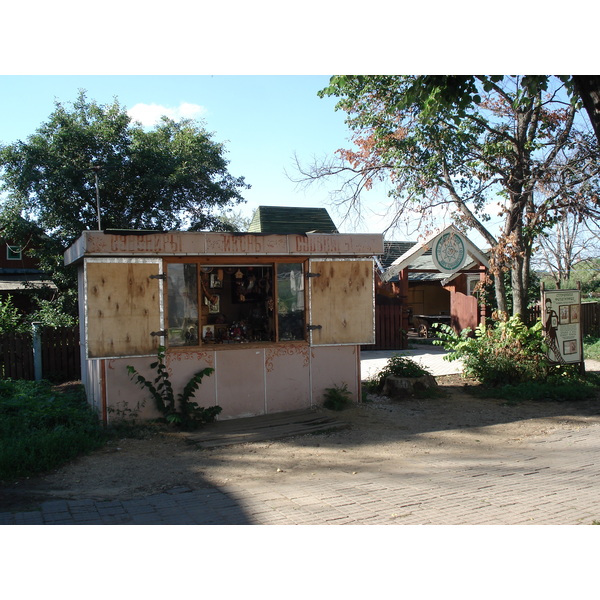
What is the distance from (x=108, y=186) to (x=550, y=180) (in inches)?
448

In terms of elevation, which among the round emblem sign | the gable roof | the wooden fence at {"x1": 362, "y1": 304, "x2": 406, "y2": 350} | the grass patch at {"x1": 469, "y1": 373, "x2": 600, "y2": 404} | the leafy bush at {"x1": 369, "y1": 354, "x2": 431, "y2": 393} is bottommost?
the grass patch at {"x1": 469, "y1": 373, "x2": 600, "y2": 404}

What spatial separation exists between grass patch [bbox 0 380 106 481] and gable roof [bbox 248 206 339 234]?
392 inches

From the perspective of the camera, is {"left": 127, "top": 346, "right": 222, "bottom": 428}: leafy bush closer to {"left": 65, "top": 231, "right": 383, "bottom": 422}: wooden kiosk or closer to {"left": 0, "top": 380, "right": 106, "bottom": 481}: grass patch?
{"left": 65, "top": 231, "right": 383, "bottom": 422}: wooden kiosk

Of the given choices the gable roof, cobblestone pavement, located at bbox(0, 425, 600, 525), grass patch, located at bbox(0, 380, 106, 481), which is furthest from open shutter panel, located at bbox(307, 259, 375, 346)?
the gable roof

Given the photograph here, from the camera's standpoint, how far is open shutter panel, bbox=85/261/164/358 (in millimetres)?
7773

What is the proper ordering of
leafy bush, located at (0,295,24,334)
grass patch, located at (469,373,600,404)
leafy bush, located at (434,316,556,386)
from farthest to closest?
leafy bush, located at (0,295,24,334) < leafy bush, located at (434,316,556,386) < grass patch, located at (469,373,600,404)

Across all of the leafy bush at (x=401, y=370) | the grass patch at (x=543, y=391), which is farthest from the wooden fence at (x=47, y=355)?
the grass patch at (x=543, y=391)

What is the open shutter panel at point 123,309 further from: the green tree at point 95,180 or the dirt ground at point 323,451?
the green tree at point 95,180

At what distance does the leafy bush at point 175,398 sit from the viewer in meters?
8.05

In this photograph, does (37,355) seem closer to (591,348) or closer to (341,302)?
(341,302)

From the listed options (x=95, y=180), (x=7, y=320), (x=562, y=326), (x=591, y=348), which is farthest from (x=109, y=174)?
(x=591, y=348)

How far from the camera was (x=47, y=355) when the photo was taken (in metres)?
12.4

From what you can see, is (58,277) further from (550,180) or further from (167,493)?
(550,180)

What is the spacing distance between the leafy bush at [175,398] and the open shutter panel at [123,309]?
33 cm
